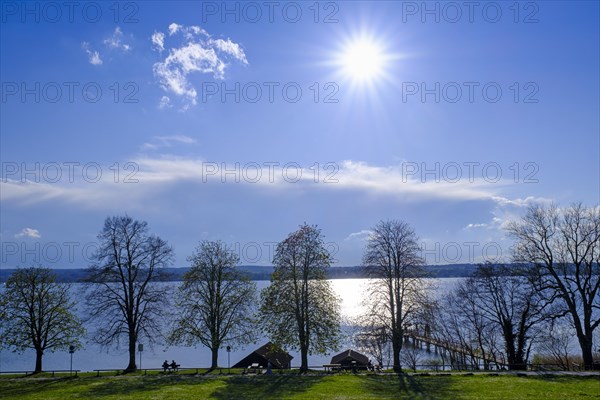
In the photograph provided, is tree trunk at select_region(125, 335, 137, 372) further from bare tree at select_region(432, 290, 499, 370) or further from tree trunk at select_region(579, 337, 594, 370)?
tree trunk at select_region(579, 337, 594, 370)

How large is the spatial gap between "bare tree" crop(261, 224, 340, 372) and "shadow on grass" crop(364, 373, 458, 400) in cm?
643

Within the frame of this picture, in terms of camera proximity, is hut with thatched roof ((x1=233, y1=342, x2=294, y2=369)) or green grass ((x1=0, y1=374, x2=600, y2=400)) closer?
green grass ((x1=0, y1=374, x2=600, y2=400))

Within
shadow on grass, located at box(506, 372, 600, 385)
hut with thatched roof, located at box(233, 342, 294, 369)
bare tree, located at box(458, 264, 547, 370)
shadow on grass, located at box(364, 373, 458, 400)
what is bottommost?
hut with thatched roof, located at box(233, 342, 294, 369)

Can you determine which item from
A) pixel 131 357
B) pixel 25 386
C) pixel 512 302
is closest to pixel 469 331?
pixel 512 302

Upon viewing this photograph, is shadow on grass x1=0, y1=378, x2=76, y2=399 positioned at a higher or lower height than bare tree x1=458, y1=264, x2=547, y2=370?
lower

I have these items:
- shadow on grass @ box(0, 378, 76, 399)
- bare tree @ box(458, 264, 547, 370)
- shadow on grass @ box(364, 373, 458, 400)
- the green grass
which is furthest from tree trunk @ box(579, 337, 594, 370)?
shadow on grass @ box(0, 378, 76, 399)

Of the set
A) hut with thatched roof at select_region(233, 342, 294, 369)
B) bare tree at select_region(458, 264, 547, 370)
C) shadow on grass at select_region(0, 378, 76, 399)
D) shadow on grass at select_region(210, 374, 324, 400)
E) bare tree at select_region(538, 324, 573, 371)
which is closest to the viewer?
shadow on grass at select_region(210, 374, 324, 400)

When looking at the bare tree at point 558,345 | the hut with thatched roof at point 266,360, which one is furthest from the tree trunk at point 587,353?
the hut with thatched roof at point 266,360

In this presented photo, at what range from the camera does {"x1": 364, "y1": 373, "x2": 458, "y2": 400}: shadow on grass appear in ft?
95.8

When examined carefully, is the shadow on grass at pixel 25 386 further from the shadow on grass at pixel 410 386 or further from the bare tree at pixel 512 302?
the bare tree at pixel 512 302

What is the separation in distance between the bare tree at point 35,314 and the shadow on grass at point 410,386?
A: 32.0 metres

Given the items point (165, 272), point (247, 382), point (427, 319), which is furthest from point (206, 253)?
point (427, 319)

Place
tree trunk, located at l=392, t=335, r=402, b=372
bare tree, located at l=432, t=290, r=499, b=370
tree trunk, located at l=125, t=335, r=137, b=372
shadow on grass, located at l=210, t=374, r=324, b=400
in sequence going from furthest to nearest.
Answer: bare tree, located at l=432, t=290, r=499, b=370 < tree trunk, located at l=125, t=335, r=137, b=372 < tree trunk, located at l=392, t=335, r=402, b=372 < shadow on grass, located at l=210, t=374, r=324, b=400

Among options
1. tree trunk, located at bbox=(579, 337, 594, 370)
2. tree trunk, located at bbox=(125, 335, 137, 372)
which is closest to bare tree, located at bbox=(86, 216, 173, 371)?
tree trunk, located at bbox=(125, 335, 137, 372)
